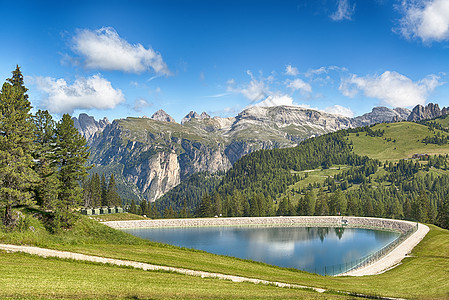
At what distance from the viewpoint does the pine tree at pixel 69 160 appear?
2087 inches

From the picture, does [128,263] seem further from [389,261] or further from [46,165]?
[389,261]

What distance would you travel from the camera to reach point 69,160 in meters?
54.3

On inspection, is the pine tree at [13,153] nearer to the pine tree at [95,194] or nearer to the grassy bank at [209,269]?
the grassy bank at [209,269]

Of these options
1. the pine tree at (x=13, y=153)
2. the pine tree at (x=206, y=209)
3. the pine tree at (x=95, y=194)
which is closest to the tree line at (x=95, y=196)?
the pine tree at (x=95, y=194)

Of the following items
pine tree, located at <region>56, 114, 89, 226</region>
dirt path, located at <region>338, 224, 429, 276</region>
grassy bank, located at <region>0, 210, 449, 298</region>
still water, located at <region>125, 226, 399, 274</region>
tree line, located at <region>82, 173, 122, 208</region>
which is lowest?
still water, located at <region>125, 226, 399, 274</region>

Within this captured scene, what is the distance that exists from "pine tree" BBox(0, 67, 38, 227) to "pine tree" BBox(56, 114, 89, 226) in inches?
185

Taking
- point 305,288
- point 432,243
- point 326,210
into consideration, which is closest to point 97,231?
point 305,288

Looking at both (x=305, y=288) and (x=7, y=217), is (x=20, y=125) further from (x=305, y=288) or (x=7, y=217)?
(x=305, y=288)

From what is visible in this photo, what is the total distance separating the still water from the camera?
7602 centimetres

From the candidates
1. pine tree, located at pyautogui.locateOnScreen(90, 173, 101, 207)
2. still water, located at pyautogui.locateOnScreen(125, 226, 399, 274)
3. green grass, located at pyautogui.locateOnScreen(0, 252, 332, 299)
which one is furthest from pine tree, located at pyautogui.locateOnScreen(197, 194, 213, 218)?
green grass, located at pyautogui.locateOnScreen(0, 252, 332, 299)

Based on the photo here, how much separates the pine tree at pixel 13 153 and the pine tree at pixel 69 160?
185 inches

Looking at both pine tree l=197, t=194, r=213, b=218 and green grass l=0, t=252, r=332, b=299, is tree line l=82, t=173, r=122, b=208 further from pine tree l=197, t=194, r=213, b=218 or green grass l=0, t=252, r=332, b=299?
green grass l=0, t=252, r=332, b=299

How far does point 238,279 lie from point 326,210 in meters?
145

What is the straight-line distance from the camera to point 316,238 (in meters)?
113
